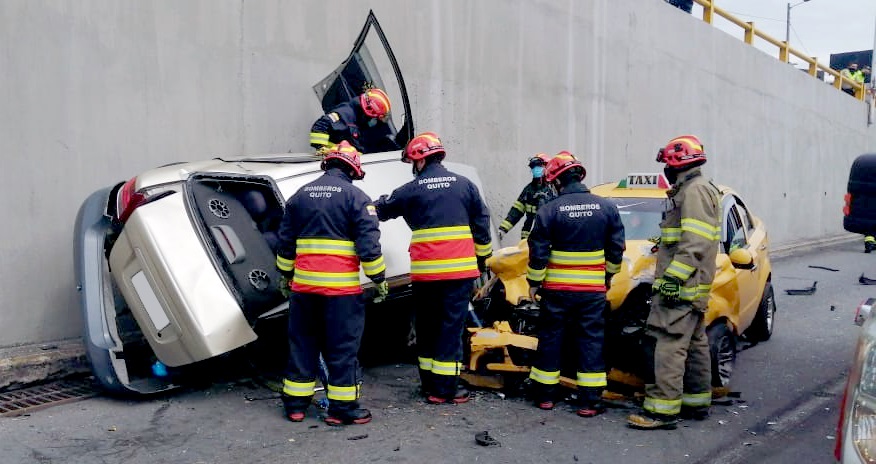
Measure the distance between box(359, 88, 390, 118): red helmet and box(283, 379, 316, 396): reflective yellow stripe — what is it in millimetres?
3011

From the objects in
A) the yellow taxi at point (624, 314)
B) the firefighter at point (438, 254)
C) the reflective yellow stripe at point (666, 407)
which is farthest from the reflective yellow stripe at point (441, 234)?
the reflective yellow stripe at point (666, 407)

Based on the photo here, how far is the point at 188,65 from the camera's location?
721cm

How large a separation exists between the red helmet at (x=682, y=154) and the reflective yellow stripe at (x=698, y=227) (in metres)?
0.39

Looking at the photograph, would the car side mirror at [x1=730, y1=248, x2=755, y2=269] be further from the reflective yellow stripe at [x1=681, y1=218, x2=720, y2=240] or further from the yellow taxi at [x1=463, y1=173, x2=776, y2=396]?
the reflective yellow stripe at [x1=681, y1=218, x2=720, y2=240]

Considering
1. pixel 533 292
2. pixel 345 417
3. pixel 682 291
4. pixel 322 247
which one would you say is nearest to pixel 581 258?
pixel 533 292

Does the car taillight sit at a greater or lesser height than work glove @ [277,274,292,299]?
greater

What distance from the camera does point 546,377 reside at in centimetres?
555

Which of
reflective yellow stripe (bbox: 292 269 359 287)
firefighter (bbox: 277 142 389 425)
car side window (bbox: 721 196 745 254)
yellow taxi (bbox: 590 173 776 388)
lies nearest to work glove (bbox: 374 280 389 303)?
firefighter (bbox: 277 142 389 425)

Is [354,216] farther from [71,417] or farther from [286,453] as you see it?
[71,417]

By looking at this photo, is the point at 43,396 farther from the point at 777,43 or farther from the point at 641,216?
the point at 777,43

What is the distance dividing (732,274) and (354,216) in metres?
2.99

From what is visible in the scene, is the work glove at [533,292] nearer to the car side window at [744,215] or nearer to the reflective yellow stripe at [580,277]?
the reflective yellow stripe at [580,277]

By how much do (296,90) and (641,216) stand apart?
12.5ft

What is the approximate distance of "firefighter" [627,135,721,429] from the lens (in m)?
5.13
